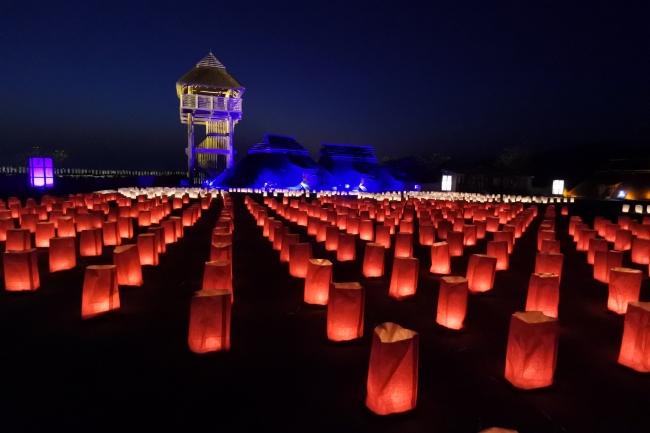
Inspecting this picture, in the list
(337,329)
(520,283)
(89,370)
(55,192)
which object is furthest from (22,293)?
(55,192)

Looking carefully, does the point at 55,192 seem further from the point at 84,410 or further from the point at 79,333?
the point at 84,410

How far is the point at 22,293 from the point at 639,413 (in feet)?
21.7

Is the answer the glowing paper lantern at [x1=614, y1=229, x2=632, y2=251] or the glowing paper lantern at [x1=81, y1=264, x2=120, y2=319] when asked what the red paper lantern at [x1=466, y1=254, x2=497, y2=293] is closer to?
the glowing paper lantern at [x1=81, y1=264, x2=120, y2=319]

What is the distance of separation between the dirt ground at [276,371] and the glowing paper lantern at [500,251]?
1.49 metres

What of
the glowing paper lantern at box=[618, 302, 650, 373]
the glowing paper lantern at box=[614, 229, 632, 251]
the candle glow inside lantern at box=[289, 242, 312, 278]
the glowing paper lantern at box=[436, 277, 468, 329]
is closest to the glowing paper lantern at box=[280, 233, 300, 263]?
the candle glow inside lantern at box=[289, 242, 312, 278]

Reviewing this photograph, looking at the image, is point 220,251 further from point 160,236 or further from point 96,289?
point 160,236

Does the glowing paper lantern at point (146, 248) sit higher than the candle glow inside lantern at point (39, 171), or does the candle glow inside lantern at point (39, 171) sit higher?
the candle glow inside lantern at point (39, 171)

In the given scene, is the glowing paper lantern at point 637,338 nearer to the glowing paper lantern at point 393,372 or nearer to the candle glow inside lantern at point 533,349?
the candle glow inside lantern at point 533,349

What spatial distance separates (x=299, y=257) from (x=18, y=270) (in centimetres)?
373

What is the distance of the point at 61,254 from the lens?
6.38 m

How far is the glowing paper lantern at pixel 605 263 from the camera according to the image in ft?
21.0

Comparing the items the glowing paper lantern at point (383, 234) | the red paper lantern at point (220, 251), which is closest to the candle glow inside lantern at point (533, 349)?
the red paper lantern at point (220, 251)

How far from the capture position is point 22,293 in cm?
519

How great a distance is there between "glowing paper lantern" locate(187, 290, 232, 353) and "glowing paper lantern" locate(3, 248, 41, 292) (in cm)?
305
